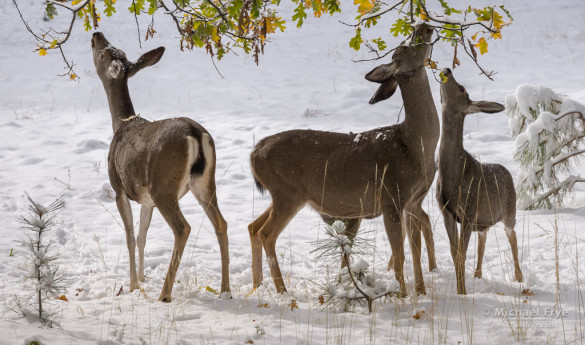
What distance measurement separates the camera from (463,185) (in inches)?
220

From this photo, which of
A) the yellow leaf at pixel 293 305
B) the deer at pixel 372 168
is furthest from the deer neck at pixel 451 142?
the yellow leaf at pixel 293 305

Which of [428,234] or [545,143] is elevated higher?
[545,143]

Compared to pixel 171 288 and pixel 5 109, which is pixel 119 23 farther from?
pixel 171 288

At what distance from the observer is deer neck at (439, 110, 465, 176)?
566 cm

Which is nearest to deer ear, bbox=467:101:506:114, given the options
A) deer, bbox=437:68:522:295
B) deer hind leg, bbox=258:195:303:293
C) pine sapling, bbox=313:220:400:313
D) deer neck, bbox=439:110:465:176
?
deer, bbox=437:68:522:295

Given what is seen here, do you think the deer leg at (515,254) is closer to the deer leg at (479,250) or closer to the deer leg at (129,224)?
the deer leg at (479,250)

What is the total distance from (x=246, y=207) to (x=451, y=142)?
4.05 m

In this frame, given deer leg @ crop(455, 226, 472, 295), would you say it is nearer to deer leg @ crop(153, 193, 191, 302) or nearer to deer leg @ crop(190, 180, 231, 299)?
deer leg @ crop(190, 180, 231, 299)

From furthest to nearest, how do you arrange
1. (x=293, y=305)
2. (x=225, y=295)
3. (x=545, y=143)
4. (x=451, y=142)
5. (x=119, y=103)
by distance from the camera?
(x=545, y=143)
(x=119, y=103)
(x=451, y=142)
(x=225, y=295)
(x=293, y=305)

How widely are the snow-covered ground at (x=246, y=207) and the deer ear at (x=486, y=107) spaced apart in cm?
91

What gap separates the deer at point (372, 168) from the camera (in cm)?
524

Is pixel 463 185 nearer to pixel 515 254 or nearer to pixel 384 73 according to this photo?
pixel 515 254

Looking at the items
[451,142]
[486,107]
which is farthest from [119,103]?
[486,107]

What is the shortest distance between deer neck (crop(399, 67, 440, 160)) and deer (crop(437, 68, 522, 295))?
0.81ft
